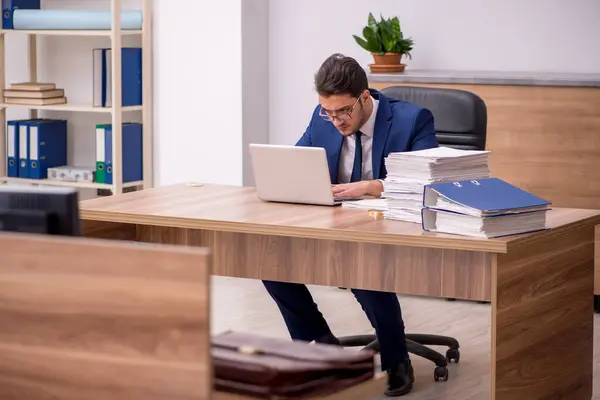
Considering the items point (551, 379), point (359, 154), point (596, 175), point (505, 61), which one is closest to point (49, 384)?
point (551, 379)

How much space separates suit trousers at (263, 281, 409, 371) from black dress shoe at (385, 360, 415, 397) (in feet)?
0.07

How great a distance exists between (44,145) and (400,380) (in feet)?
10.9

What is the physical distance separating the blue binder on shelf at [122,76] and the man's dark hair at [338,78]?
8.27 feet

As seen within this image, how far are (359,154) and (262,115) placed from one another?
8.07 feet

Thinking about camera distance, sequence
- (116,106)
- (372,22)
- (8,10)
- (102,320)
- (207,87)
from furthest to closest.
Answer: (8,10) → (207,87) → (116,106) → (372,22) → (102,320)

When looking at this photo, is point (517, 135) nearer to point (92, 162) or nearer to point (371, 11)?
point (371, 11)

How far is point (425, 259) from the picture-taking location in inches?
140

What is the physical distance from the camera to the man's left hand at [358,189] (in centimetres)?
399

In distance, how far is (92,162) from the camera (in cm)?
696

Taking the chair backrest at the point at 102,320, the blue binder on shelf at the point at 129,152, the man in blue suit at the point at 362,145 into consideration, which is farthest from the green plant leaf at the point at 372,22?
the chair backrest at the point at 102,320

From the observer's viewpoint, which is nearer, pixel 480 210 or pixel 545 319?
pixel 480 210

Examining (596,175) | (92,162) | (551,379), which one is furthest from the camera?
(92,162)

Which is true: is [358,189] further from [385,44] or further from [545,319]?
[385,44]

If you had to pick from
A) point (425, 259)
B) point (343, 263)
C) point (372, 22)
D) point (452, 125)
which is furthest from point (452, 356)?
point (372, 22)
